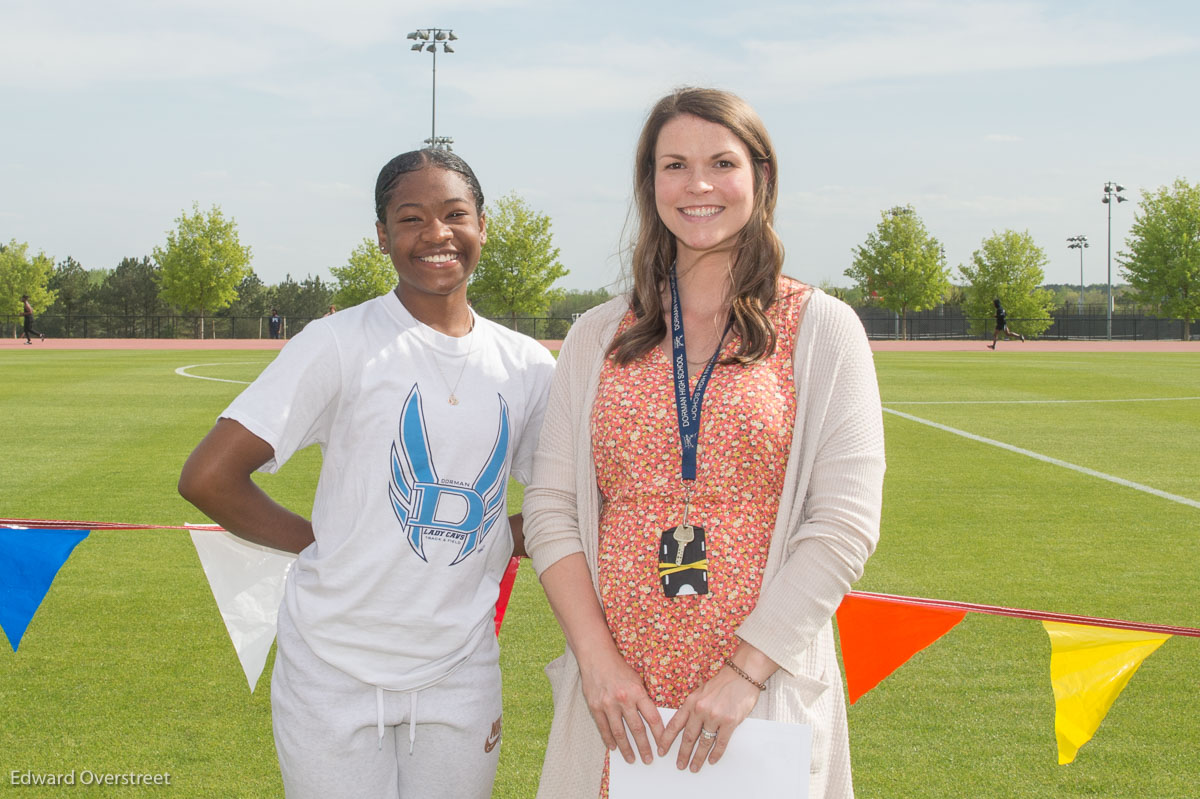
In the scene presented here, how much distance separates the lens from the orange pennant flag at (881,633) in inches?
125

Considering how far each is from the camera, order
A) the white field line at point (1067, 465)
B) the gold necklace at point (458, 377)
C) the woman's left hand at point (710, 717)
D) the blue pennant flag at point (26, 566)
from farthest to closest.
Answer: the white field line at point (1067, 465) → the blue pennant flag at point (26, 566) → the gold necklace at point (458, 377) → the woman's left hand at point (710, 717)

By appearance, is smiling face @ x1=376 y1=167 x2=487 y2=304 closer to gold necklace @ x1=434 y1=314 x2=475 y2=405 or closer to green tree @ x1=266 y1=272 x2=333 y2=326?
gold necklace @ x1=434 y1=314 x2=475 y2=405

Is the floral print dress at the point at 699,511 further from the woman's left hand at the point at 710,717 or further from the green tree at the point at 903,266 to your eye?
the green tree at the point at 903,266

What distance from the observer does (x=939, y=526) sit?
763 cm

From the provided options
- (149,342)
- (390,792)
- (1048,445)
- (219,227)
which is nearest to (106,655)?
(390,792)

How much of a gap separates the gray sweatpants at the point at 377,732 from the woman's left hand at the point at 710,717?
0.50 metres

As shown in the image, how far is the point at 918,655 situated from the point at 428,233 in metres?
3.43

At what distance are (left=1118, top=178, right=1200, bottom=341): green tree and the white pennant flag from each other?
6449 cm

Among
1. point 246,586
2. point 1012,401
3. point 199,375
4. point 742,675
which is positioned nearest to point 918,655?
point 246,586

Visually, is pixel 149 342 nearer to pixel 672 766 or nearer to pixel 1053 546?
pixel 1053 546

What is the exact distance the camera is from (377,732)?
222 cm

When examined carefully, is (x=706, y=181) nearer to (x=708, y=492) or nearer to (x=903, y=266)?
(x=708, y=492)

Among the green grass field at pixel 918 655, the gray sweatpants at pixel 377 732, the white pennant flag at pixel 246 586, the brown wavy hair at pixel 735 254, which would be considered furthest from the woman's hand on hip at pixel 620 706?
the green grass field at pixel 918 655

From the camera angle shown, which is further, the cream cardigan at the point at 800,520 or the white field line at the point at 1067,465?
the white field line at the point at 1067,465
